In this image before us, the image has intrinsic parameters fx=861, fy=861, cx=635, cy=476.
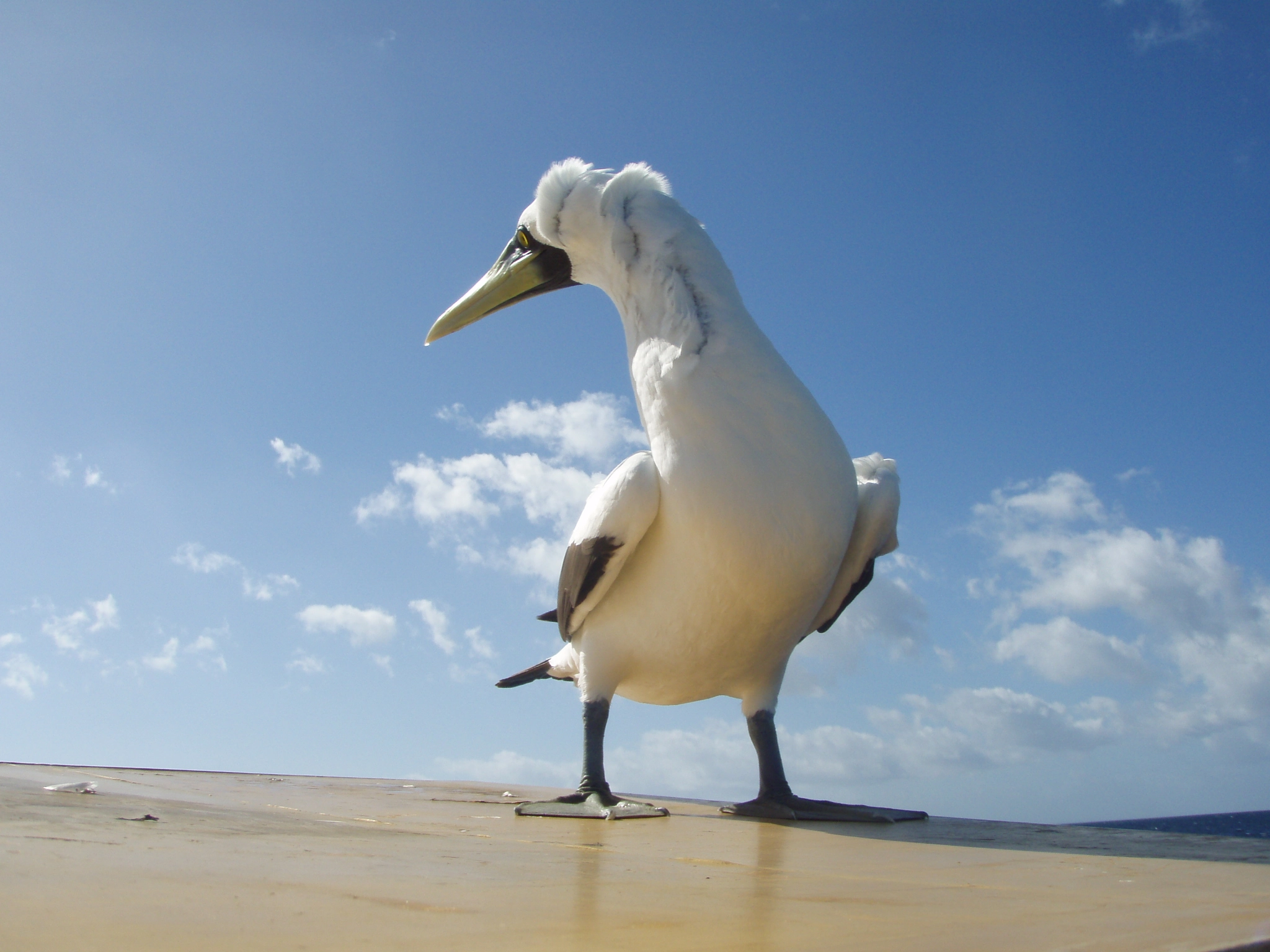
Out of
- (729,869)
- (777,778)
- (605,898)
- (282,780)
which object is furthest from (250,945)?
(282,780)

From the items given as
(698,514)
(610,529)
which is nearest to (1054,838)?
(698,514)

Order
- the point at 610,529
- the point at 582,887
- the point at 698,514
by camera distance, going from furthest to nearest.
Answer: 1. the point at 610,529
2. the point at 698,514
3. the point at 582,887

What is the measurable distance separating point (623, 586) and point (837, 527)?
3.75ft

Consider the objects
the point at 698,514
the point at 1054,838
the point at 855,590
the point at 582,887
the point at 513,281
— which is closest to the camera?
the point at 582,887

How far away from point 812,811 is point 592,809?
1.10m

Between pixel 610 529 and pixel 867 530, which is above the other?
pixel 867 530

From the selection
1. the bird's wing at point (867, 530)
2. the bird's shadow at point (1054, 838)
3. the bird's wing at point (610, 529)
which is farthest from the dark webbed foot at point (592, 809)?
the bird's wing at point (867, 530)

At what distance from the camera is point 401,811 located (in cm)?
426

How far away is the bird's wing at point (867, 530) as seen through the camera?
15.5 ft

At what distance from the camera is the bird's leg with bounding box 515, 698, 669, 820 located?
4070 millimetres

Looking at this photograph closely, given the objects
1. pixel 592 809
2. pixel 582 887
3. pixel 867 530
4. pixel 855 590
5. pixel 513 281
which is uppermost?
pixel 513 281

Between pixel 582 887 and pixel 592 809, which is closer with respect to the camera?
pixel 582 887

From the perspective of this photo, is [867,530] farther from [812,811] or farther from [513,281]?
[513,281]

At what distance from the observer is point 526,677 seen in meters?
6.15
